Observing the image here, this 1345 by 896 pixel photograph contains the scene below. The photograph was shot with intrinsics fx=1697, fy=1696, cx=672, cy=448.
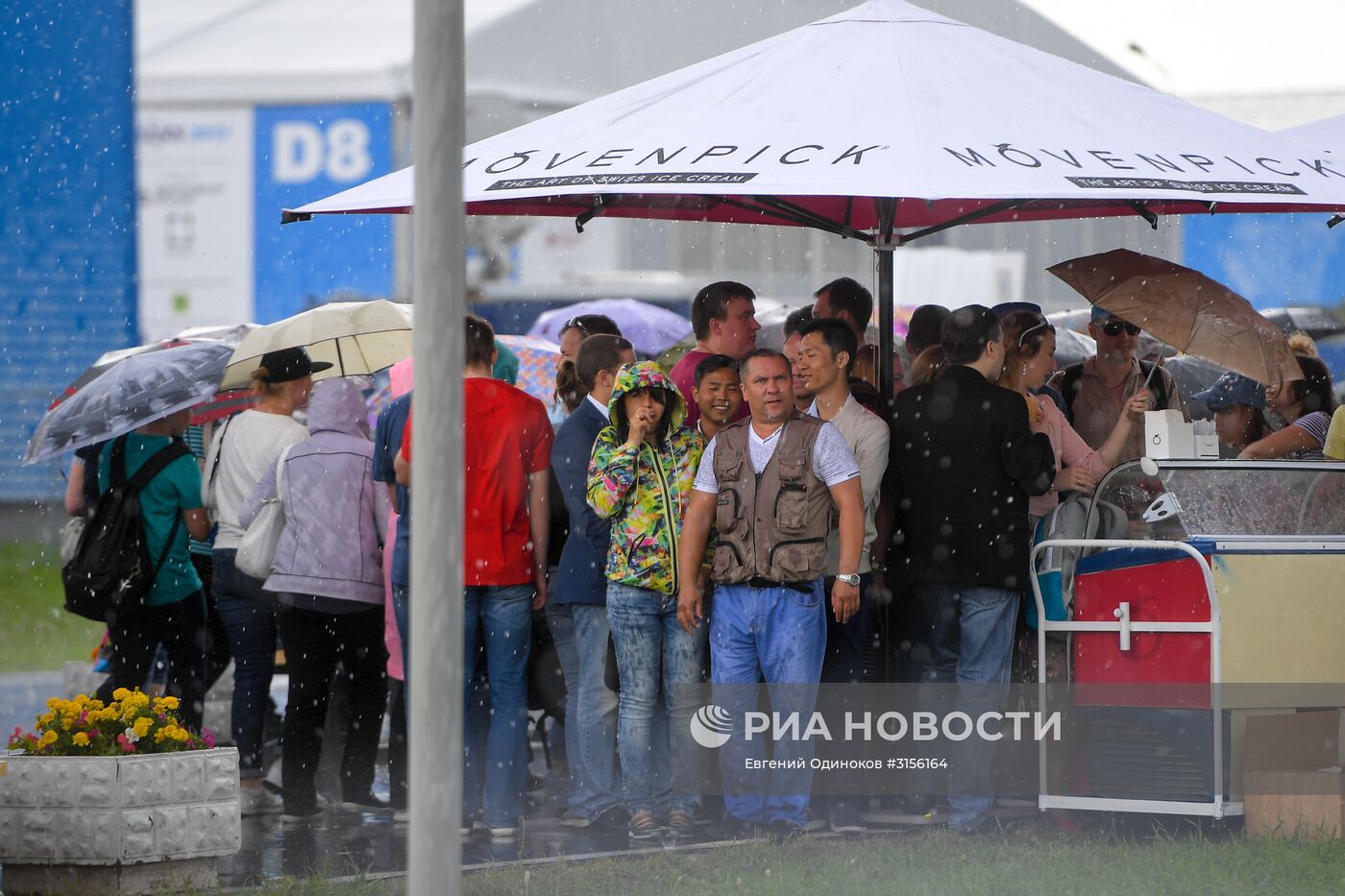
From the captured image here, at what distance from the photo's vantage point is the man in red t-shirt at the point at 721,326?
702cm

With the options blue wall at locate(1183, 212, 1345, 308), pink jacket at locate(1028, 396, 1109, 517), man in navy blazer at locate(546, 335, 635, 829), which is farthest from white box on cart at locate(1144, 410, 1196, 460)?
blue wall at locate(1183, 212, 1345, 308)

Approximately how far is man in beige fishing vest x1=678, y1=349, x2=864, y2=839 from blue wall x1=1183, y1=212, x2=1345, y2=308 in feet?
49.6

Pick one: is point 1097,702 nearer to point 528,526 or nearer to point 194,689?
point 528,526

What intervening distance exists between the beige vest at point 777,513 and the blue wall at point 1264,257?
15131mm

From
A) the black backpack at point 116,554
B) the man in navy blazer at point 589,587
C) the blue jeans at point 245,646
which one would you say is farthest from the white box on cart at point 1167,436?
the black backpack at point 116,554

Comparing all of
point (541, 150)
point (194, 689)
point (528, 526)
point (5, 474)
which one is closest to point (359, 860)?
point (528, 526)

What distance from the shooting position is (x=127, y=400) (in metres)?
7.00

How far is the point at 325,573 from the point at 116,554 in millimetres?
1032

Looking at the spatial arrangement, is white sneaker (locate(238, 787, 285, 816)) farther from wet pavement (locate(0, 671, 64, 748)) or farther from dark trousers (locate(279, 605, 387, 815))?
wet pavement (locate(0, 671, 64, 748))

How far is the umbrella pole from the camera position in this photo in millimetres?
6977

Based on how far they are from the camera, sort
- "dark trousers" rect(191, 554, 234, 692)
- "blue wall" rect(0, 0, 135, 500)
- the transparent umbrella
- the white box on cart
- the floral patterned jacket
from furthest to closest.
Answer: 1. "blue wall" rect(0, 0, 135, 500)
2. "dark trousers" rect(191, 554, 234, 692)
3. the transparent umbrella
4. the floral patterned jacket
5. the white box on cart

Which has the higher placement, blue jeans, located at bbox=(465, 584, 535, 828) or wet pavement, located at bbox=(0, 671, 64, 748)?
blue jeans, located at bbox=(465, 584, 535, 828)

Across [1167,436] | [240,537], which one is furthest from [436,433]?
[240,537]

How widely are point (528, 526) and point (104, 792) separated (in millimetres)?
1908
